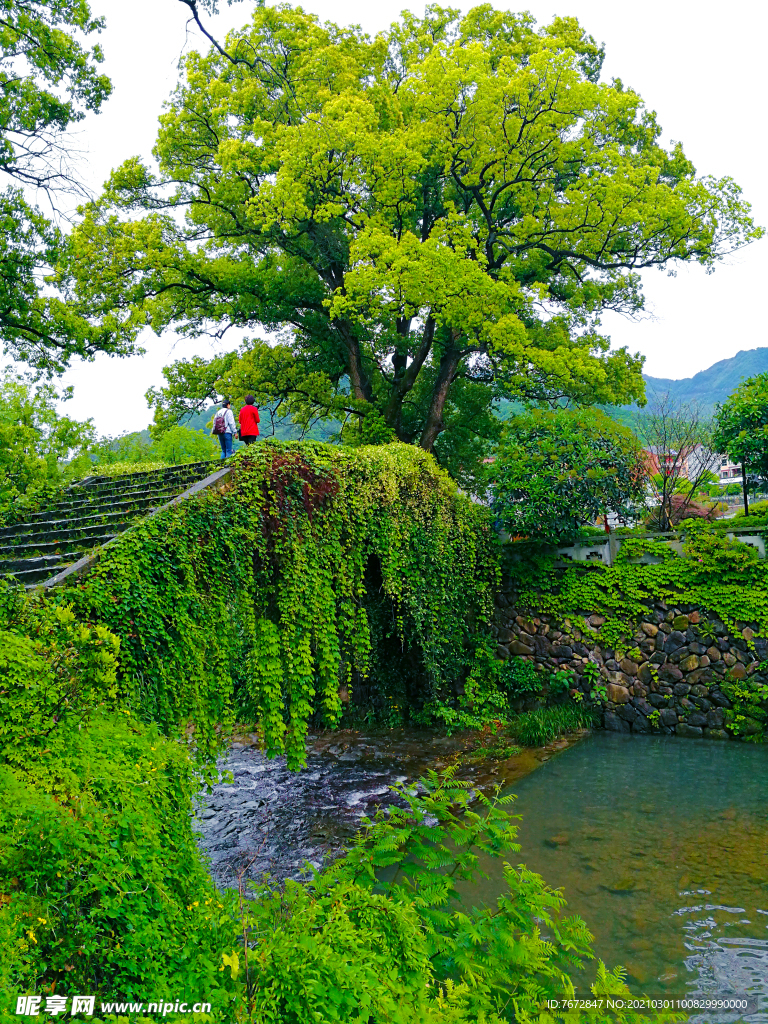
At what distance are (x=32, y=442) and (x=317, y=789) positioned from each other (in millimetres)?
12592

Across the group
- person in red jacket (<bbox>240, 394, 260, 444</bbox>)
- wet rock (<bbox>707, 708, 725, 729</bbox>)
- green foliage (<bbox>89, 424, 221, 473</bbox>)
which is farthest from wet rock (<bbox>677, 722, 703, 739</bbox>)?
green foliage (<bbox>89, 424, 221, 473</bbox>)

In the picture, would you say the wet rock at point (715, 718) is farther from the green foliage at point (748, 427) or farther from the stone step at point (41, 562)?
the stone step at point (41, 562)

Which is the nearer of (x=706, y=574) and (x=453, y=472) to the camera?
(x=706, y=574)

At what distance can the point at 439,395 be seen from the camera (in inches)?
684

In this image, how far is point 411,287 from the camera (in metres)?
14.3

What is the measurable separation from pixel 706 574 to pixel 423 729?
20.4 feet

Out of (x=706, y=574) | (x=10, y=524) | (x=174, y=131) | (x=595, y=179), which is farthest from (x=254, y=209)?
(x=706, y=574)

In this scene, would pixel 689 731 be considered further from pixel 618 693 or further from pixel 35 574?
pixel 35 574

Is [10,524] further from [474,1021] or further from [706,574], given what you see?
[706,574]

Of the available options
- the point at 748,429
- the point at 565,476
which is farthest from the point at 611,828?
the point at 748,429

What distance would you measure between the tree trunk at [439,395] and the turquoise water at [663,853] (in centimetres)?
Result: 834

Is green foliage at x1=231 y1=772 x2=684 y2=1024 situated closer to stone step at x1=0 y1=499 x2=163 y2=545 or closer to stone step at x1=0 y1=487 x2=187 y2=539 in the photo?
stone step at x1=0 y1=499 x2=163 y2=545

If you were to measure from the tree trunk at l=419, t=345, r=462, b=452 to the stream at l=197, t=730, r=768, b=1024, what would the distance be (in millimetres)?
7337

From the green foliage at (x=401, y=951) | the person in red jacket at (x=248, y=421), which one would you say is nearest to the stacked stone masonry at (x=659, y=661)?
the person in red jacket at (x=248, y=421)
